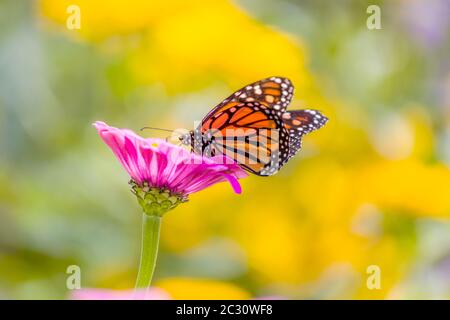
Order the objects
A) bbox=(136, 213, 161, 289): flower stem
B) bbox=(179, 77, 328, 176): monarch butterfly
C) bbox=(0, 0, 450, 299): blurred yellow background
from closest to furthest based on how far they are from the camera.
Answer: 1. bbox=(136, 213, 161, 289): flower stem
2. bbox=(179, 77, 328, 176): monarch butterfly
3. bbox=(0, 0, 450, 299): blurred yellow background

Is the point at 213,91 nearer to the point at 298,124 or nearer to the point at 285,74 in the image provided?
the point at 285,74

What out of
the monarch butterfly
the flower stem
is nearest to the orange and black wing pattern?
the monarch butterfly

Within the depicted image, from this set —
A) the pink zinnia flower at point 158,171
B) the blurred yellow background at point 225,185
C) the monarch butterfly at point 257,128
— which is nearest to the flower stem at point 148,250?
the pink zinnia flower at point 158,171

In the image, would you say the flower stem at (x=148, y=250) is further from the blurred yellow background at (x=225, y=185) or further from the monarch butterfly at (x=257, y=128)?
the blurred yellow background at (x=225, y=185)

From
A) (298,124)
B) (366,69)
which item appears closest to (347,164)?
(366,69)

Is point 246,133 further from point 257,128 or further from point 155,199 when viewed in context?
point 155,199

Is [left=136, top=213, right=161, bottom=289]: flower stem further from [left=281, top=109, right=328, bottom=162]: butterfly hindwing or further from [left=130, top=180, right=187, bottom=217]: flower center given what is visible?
[left=281, top=109, right=328, bottom=162]: butterfly hindwing

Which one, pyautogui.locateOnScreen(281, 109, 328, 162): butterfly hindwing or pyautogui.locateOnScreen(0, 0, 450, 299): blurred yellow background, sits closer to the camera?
pyautogui.locateOnScreen(281, 109, 328, 162): butterfly hindwing
